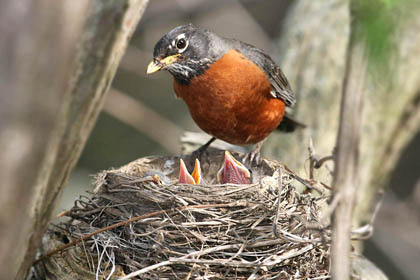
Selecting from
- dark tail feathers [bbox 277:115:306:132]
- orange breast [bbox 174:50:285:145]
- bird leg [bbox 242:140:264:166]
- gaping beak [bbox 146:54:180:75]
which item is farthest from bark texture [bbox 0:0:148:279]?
dark tail feathers [bbox 277:115:306:132]

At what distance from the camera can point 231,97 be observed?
388cm

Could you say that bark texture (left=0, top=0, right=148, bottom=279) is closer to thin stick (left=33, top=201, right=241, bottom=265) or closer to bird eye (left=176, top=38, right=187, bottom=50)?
thin stick (left=33, top=201, right=241, bottom=265)

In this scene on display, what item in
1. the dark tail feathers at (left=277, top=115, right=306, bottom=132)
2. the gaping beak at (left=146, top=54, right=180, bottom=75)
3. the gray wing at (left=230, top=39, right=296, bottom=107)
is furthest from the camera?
the dark tail feathers at (left=277, top=115, right=306, bottom=132)

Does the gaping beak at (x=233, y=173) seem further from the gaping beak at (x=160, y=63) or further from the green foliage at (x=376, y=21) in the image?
the green foliage at (x=376, y=21)

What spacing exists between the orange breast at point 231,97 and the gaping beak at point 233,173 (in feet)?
0.86

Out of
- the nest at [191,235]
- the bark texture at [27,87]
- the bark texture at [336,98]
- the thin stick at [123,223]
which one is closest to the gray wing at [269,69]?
the bark texture at [336,98]

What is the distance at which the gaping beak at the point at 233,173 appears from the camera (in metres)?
3.76

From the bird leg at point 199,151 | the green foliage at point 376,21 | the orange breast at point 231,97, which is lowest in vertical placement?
the bird leg at point 199,151

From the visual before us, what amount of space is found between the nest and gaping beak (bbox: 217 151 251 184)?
501 mm

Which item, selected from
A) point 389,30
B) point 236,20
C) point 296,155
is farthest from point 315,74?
point 389,30

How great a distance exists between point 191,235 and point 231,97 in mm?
1194

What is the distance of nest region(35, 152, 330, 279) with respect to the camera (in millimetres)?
2893

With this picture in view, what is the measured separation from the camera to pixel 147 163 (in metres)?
4.10

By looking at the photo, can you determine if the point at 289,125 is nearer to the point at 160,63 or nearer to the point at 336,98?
the point at 336,98
